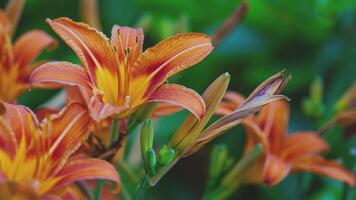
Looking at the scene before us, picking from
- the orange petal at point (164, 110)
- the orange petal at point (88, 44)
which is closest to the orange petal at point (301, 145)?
the orange petal at point (164, 110)

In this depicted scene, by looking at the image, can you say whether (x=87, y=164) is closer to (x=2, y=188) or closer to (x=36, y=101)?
(x=2, y=188)

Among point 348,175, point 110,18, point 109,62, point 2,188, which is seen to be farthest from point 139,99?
point 110,18

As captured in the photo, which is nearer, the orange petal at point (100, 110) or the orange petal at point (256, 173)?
the orange petal at point (100, 110)

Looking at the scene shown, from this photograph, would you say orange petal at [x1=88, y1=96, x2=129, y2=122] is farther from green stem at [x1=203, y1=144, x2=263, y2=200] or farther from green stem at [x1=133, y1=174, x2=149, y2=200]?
green stem at [x1=203, y1=144, x2=263, y2=200]

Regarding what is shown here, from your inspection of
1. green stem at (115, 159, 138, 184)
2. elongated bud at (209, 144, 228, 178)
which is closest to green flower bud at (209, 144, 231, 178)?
elongated bud at (209, 144, 228, 178)

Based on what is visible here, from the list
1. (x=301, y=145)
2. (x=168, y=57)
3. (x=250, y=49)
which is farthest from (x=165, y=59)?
(x=250, y=49)

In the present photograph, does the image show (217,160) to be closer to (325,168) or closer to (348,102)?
(325,168)

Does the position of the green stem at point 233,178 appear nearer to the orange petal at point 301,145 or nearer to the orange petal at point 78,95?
the orange petal at point 301,145
